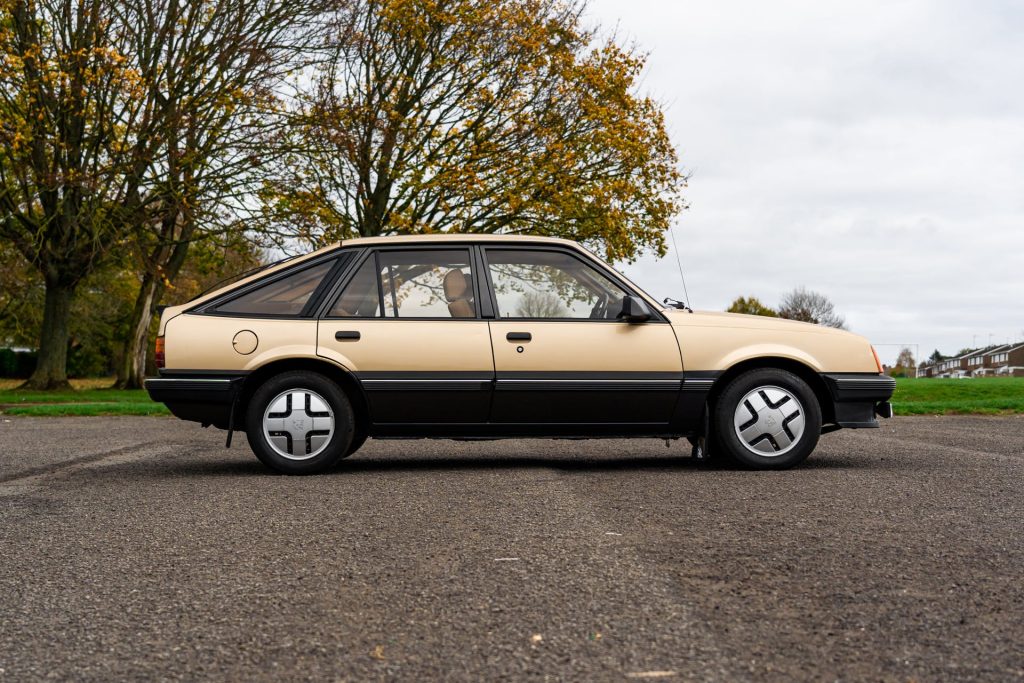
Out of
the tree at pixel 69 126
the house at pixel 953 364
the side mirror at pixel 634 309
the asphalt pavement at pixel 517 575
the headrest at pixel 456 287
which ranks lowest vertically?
the asphalt pavement at pixel 517 575

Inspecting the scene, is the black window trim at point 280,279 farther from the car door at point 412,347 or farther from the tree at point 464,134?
the tree at point 464,134

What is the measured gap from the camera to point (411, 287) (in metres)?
7.98

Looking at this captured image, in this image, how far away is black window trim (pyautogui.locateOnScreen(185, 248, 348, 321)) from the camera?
25.8 ft

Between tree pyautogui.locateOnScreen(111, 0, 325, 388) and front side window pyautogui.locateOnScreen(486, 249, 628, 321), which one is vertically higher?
tree pyautogui.locateOnScreen(111, 0, 325, 388)

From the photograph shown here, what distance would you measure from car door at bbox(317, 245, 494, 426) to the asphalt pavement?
19.5 inches

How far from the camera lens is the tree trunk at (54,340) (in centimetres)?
2669

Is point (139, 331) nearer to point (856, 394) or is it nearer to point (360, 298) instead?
point (360, 298)

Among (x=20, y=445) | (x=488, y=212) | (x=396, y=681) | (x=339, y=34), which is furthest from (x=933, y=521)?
(x=339, y=34)

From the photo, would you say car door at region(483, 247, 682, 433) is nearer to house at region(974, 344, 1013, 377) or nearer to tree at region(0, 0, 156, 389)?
tree at region(0, 0, 156, 389)

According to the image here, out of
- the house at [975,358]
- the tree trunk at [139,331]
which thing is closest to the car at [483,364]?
A: the tree trunk at [139,331]

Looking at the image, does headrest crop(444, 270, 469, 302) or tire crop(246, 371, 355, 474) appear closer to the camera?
tire crop(246, 371, 355, 474)

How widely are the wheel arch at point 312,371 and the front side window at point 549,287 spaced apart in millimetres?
1174

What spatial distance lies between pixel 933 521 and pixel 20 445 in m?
8.51

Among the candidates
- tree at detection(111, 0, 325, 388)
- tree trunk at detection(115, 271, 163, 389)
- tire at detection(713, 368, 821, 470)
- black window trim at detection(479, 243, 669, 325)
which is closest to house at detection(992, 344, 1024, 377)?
tree trunk at detection(115, 271, 163, 389)
